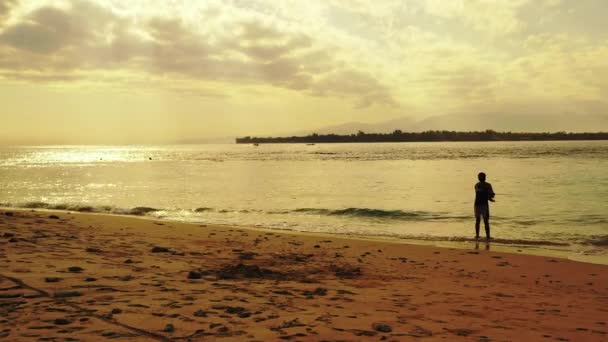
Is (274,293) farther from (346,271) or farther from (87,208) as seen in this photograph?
(87,208)

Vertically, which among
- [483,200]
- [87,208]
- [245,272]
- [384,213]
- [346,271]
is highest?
[483,200]

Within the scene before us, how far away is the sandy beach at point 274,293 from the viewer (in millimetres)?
5391

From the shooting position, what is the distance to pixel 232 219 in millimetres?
22578

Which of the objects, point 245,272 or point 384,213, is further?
point 384,213

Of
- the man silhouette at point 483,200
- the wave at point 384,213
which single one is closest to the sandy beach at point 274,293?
the man silhouette at point 483,200

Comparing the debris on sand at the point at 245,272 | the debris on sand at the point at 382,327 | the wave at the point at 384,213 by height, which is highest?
the debris on sand at the point at 382,327

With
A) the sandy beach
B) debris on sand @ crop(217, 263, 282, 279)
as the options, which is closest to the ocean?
the sandy beach

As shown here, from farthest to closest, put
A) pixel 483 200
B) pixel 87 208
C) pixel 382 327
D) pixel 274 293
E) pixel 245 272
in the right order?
pixel 87 208 → pixel 483 200 → pixel 245 272 → pixel 274 293 → pixel 382 327

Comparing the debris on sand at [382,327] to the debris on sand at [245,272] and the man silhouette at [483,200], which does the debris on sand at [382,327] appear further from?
the man silhouette at [483,200]

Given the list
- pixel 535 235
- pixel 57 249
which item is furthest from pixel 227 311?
pixel 535 235

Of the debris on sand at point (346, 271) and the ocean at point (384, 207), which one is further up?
the debris on sand at point (346, 271)

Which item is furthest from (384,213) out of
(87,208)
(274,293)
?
(274,293)

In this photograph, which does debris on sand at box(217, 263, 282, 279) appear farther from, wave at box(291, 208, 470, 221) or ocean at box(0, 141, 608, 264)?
wave at box(291, 208, 470, 221)

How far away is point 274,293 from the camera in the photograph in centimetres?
733
